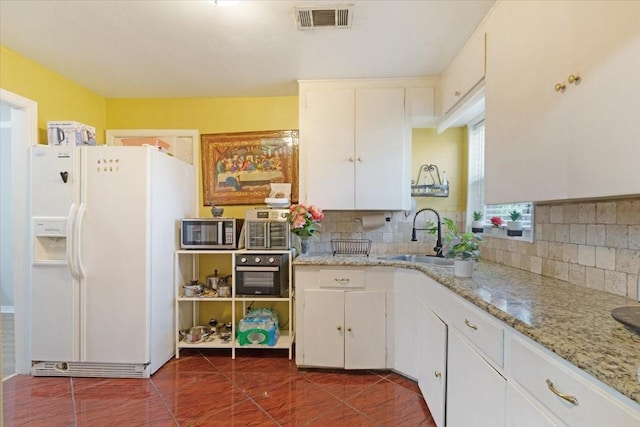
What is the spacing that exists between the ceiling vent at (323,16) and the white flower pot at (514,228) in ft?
5.54

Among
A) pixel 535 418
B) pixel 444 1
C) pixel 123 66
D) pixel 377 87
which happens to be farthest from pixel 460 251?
pixel 123 66

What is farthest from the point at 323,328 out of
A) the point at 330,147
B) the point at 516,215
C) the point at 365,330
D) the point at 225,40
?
the point at 225,40

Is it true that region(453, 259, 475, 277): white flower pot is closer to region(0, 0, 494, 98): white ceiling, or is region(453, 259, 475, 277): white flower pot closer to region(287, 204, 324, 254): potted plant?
region(287, 204, 324, 254): potted plant

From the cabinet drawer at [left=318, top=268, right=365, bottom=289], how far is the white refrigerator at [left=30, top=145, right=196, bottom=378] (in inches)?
52.9

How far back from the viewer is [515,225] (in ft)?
6.64

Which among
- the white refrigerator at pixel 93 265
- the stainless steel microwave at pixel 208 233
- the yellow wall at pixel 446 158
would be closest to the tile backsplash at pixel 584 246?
the yellow wall at pixel 446 158

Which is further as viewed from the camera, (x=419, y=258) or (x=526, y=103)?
(x=419, y=258)

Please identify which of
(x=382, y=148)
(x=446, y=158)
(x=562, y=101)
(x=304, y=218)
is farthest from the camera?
(x=446, y=158)

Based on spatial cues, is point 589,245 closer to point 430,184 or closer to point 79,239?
point 430,184

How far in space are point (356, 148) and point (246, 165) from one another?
116 cm

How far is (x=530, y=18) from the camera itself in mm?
1335

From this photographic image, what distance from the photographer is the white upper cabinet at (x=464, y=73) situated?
1842 millimetres

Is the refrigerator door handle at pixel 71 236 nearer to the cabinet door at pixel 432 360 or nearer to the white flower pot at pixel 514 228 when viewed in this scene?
the cabinet door at pixel 432 360

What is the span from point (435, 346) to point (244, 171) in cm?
228
